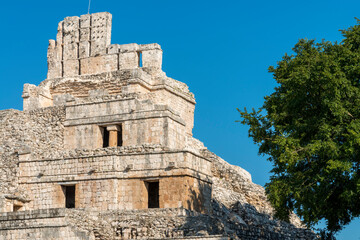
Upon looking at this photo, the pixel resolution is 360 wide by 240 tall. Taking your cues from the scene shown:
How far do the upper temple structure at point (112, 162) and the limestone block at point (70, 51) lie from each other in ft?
0.21

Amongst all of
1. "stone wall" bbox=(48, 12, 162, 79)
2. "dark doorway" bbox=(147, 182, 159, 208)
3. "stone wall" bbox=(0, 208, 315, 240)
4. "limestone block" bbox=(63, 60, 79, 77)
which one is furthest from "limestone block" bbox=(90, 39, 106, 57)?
"stone wall" bbox=(0, 208, 315, 240)

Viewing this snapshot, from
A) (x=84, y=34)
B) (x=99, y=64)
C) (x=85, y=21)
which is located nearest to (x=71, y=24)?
(x=85, y=21)

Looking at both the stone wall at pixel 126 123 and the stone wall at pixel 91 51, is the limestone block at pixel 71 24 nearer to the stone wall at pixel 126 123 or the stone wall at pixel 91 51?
the stone wall at pixel 91 51

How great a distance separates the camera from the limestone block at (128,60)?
3370cm

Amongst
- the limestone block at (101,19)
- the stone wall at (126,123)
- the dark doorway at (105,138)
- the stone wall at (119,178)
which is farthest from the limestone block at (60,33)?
the stone wall at (119,178)

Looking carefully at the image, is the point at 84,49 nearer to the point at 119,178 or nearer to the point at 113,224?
the point at 119,178

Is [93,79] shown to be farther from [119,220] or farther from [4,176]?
[119,220]

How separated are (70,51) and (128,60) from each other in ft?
11.9

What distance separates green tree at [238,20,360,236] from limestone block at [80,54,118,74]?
38.0 ft

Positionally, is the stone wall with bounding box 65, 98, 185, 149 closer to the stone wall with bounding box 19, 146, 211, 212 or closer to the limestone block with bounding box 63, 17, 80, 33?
the stone wall with bounding box 19, 146, 211, 212

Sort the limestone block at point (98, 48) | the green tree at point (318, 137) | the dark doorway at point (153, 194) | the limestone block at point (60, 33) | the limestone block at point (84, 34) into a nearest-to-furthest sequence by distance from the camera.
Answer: the green tree at point (318, 137) < the dark doorway at point (153, 194) < the limestone block at point (98, 48) < the limestone block at point (84, 34) < the limestone block at point (60, 33)

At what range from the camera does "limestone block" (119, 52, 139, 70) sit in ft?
111

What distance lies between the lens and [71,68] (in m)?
35.3

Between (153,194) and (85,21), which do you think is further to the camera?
(85,21)
